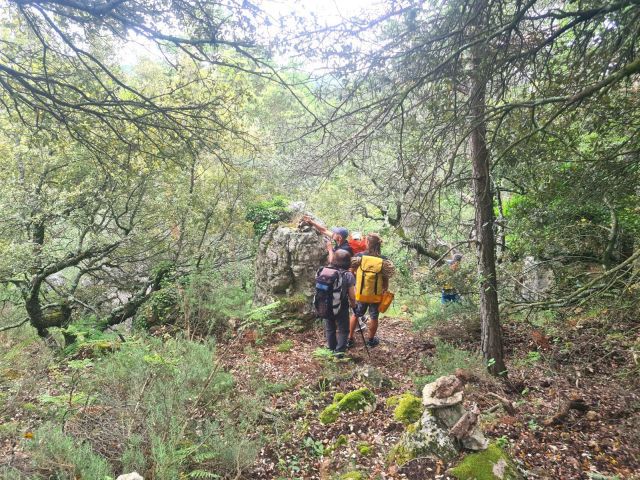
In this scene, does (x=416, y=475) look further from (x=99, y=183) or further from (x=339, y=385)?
(x=99, y=183)

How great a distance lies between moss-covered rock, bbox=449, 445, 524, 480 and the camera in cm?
277

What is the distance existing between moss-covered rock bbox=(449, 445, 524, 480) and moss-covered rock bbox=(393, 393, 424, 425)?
1015mm

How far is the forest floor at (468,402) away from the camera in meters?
3.28

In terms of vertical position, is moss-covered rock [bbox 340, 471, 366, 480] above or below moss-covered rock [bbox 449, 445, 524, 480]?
below

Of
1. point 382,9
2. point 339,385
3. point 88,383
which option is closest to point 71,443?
point 88,383

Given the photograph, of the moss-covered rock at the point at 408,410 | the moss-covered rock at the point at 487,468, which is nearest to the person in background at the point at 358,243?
the moss-covered rock at the point at 408,410

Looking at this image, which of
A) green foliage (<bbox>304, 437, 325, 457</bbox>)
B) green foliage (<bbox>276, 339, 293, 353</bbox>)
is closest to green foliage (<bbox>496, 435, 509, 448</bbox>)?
green foliage (<bbox>304, 437, 325, 457</bbox>)

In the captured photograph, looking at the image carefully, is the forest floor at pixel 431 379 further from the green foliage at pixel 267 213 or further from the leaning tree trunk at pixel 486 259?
the green foliage at pixel 267 213

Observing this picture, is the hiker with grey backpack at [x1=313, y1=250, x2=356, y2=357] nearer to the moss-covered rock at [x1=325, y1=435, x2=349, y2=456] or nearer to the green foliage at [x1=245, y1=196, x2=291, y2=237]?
→ the moss-covered rock at [x1=325, y1=435, x2=349, y2=456]

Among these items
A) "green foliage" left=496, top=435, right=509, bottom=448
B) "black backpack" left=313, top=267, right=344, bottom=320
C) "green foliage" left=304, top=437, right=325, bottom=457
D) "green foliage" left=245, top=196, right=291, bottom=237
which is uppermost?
"green foliage" left=245, top=196, right=291, bottom=237

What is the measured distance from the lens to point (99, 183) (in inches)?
300

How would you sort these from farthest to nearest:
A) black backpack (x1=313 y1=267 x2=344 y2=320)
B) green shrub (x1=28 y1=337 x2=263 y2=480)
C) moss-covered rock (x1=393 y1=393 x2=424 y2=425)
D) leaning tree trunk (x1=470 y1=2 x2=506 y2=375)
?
black backpack (x1=313 y1=267 x2=344 y2=320), leaning tree trunk (x1=470 y1=2 x2=506 y2=375), moss-covered rock (x1=393 y1=393 x2=424 y2=425), green shrub (x1=28 y1=337 x2=263 y2=480)

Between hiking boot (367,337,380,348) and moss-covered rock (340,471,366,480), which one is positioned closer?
moss-covered rock (340,471,366,480)

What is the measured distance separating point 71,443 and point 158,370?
113 centimetres
